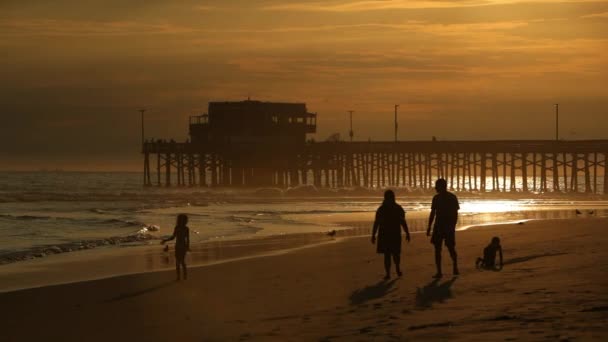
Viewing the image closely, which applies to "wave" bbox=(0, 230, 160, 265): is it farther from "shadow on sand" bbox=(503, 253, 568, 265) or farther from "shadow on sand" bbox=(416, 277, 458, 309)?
"shadow on sand" bbox=(416, 277, 458, 309)

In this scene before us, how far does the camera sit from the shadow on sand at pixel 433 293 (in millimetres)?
10545

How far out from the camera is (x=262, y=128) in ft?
271

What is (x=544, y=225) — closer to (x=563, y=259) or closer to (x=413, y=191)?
(x=563, y=259)

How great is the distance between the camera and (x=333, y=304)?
1086 cm

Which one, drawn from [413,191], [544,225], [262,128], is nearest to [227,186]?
[262,128]

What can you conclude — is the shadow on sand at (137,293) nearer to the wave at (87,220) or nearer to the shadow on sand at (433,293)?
the shadow on sand at (433,293)

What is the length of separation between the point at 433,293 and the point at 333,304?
1179 millimetres

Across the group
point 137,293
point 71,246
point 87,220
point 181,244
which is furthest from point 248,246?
point 87,220

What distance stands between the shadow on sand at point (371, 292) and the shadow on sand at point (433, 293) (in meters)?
0.41

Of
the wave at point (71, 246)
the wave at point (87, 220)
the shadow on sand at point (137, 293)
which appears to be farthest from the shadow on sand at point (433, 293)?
the wave at point (87, 220)

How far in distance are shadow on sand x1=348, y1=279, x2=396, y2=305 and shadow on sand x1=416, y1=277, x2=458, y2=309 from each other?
1.36 ft

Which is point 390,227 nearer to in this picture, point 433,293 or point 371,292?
point 371,292

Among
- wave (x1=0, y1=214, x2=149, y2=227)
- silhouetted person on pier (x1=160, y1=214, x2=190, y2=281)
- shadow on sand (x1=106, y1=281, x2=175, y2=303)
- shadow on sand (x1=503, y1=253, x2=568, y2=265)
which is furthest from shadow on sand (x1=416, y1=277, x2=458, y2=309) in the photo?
wave (x1=0, y1=214, x2=149, y2=227)

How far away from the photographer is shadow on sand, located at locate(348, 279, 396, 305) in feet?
36.6
